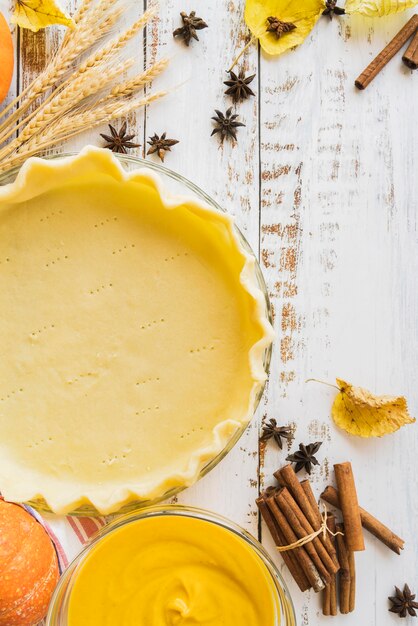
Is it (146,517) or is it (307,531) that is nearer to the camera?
(146,517)

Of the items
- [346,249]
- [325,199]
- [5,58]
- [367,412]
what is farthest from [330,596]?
[5,58]

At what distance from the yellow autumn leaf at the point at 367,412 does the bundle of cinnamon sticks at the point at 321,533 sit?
0.09 metres

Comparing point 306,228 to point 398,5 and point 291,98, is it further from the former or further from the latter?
point 398,5

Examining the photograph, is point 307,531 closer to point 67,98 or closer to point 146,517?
point 146,517

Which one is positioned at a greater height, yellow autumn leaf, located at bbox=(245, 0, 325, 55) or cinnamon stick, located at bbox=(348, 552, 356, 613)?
yellow autumn leaf, located at bbox=(245, 0, 325, 55)

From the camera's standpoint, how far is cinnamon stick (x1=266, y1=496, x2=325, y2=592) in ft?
4.69

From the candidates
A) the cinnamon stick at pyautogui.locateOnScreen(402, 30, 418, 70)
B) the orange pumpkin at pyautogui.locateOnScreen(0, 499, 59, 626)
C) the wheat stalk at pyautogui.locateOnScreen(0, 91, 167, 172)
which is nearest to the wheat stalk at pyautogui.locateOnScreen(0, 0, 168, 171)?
the wheat stalk at pyautogui.locateOnScreen(0, 91, 167, 172)

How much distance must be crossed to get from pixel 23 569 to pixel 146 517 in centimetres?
26

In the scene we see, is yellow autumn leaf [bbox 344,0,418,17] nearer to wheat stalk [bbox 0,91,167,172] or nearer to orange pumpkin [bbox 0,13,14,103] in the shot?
wheat stalk [bbox 0,91,167,172]

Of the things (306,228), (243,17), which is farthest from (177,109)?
(306,228)

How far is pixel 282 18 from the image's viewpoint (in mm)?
1491

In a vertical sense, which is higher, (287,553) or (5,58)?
(5,58)

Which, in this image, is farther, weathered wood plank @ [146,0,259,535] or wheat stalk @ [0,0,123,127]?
weathered wood plank @ [146,0,259,535]

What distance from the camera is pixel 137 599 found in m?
1.33
